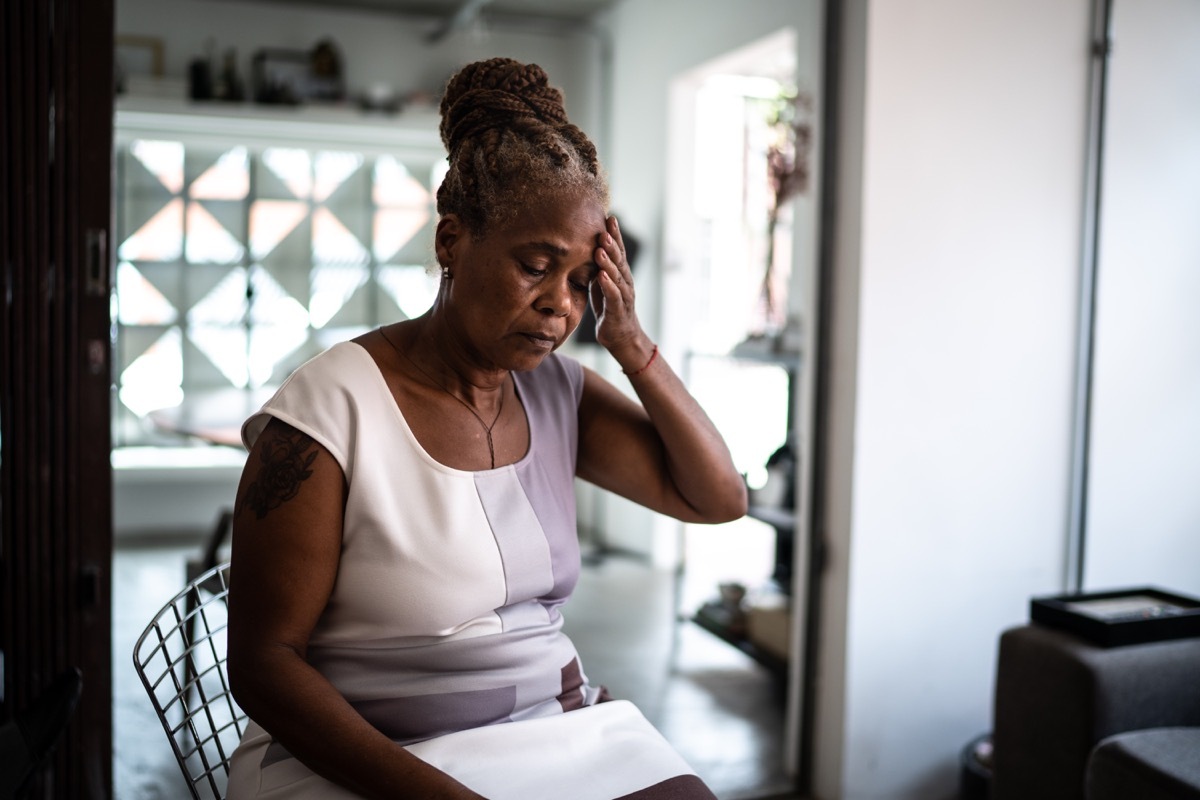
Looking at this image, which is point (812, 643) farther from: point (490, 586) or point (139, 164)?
point (139, 164)

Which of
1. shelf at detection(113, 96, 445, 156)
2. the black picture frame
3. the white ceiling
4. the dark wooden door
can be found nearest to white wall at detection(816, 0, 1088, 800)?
the black picture frame

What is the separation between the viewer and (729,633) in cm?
376

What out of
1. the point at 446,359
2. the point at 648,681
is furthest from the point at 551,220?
the point at 648,681

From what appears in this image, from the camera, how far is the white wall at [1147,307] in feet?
9.72

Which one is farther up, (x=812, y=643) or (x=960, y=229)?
(x=960, y=229)

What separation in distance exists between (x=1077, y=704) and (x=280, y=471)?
6.05 feet

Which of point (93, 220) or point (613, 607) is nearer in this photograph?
point (93, 220)

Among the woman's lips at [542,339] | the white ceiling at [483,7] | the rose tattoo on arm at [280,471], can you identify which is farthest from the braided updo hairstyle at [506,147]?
the white ceiling at [483,7]

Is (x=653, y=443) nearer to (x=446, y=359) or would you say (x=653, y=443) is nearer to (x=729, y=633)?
(x=446, y=359)

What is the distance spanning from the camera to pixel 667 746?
139 centimetres

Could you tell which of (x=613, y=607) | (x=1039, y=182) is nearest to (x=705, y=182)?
(x=613, y=607)

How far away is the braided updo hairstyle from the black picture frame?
5.30 ft

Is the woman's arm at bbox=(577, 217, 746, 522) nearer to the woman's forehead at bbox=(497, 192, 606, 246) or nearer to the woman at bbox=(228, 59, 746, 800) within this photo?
the woman at bbox=(228, 59, 746, 800)

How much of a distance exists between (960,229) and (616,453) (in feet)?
5.08
